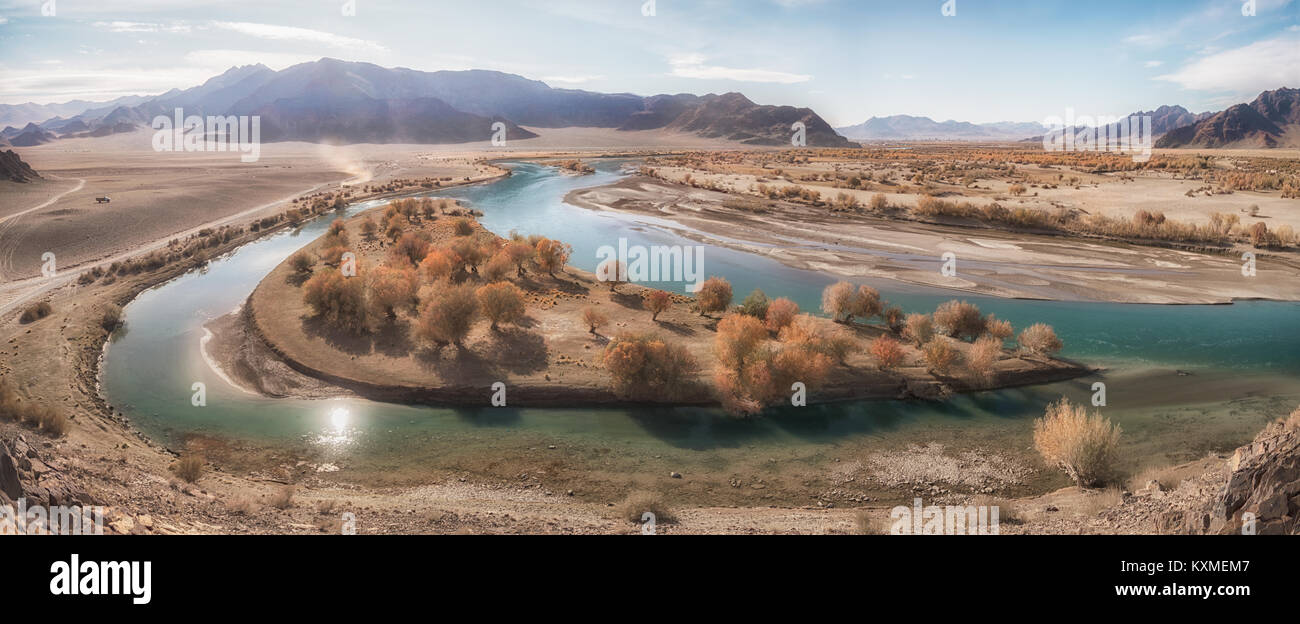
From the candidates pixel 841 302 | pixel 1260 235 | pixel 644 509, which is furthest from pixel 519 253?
pixel 1260 235

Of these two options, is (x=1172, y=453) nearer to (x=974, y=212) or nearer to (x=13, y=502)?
(x=13, y=502)

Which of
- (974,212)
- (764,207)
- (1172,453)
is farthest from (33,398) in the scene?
(974,212)

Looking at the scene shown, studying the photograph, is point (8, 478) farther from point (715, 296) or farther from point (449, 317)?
point (715, 296)

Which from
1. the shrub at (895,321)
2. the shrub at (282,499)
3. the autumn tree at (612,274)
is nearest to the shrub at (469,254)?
the autumn tree at (612,274)

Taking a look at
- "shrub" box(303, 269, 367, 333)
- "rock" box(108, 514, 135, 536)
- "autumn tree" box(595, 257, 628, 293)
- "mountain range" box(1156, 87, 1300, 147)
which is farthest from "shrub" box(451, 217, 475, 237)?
"mountain range" box(1156, 87, 1300, 147)

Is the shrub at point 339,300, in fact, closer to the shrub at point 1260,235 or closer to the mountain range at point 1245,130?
the shrub at point 1260,235

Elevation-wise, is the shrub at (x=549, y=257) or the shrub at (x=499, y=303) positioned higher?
the shrub at (x=549, y=257)
